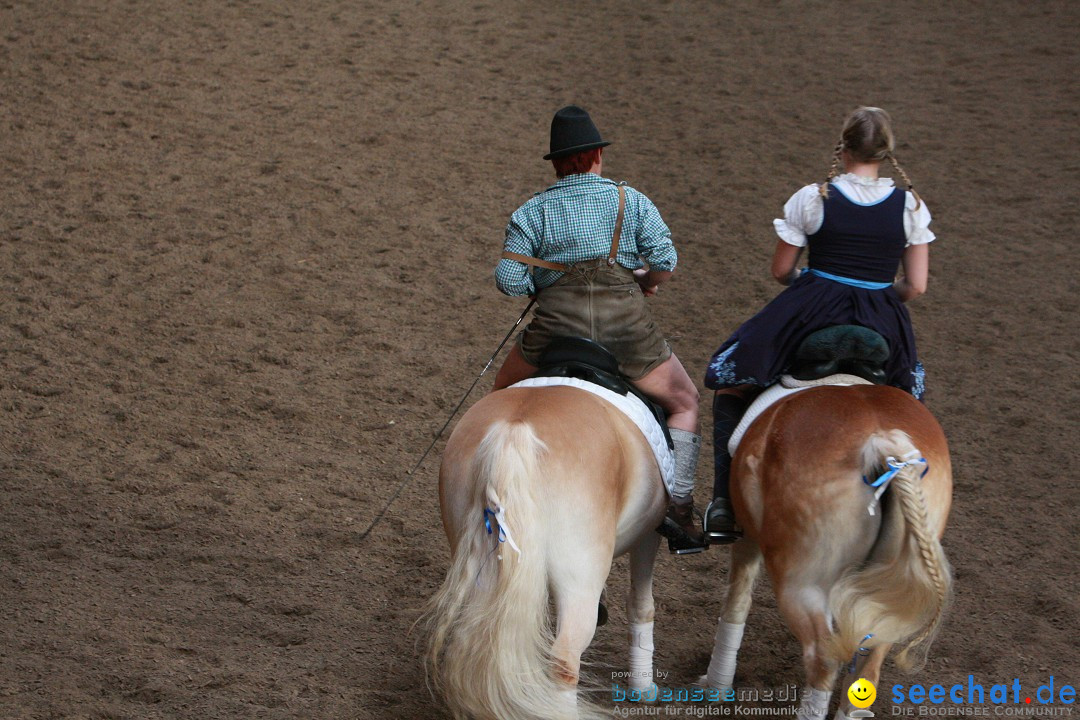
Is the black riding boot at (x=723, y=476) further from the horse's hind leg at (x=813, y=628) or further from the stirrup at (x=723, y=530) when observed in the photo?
the horse's hind leg at (x=813, y=628)

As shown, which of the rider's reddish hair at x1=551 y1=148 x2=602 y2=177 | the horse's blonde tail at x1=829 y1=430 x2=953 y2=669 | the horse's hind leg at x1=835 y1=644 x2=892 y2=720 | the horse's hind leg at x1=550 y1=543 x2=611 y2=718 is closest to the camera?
the horse's blonde tail at x1=829 y1=430 x2=953 y2=669

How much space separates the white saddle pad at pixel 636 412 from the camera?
11.0 feet

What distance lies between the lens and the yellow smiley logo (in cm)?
319

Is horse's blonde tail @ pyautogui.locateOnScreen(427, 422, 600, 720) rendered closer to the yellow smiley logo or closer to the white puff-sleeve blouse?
the yellow smiley logo

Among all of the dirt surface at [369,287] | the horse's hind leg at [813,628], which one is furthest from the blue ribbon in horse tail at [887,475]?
the dirt surface at [369,287]

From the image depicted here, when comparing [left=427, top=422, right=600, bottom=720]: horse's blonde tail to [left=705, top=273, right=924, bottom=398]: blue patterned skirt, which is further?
[left=705, top=273, right=924, bottom=398]: blue patterned skirt

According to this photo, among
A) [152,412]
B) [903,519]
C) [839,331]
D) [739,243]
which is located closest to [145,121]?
[152,412]

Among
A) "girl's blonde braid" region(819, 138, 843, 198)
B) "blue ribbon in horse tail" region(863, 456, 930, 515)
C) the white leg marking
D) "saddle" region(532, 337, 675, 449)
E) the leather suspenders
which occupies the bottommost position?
the white leg marking

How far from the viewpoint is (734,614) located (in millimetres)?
3611

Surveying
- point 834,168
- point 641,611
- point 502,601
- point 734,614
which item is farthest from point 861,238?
point 502,601

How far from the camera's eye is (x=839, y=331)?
3.31 meters

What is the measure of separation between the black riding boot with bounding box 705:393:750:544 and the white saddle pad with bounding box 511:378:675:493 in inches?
6.7

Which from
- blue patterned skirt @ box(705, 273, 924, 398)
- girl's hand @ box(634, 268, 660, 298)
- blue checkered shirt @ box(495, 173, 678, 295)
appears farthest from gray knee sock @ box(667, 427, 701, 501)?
blue checkered shirt @ box(495, 173, 678, 295)

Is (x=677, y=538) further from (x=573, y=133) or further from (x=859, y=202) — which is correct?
(x=573, y=133)
